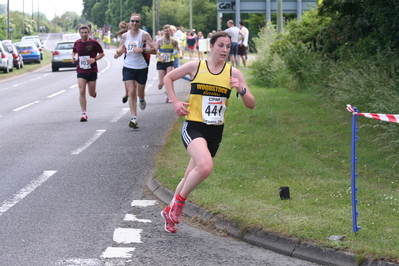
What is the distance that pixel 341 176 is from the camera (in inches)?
332

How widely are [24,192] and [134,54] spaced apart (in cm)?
556

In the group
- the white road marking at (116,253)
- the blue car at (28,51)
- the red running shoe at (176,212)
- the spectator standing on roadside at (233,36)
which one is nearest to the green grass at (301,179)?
the red running shoe at (176,212)

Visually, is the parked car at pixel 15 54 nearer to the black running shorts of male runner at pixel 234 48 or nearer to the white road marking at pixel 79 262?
the black running shorts of male runner at pixel 234 48

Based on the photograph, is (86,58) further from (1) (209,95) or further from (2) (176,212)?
(2) (176,212)

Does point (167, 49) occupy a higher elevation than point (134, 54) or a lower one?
higher

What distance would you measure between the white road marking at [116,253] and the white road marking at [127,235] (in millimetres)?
232

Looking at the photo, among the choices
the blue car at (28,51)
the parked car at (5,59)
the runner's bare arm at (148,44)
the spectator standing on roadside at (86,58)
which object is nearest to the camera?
the runner's bare arm at (148,44)

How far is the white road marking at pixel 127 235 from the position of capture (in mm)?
6086

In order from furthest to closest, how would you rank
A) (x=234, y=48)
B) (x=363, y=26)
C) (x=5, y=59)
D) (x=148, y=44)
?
(x=5, y=59)
(x=234, y=48)
(x=363, y=26)
(x=148, y=44)

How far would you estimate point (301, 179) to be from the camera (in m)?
8.23

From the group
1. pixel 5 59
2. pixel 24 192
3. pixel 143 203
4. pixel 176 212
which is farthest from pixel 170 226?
pixel 5 59

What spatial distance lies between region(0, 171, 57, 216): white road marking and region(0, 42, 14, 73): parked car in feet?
100

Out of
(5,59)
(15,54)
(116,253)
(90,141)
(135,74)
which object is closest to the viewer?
(116,253)

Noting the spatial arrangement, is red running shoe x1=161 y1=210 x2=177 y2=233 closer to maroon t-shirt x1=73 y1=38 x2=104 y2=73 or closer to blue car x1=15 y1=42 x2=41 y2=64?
maroon t-shirt x1=73 y1=38 x2=104 y2=73
